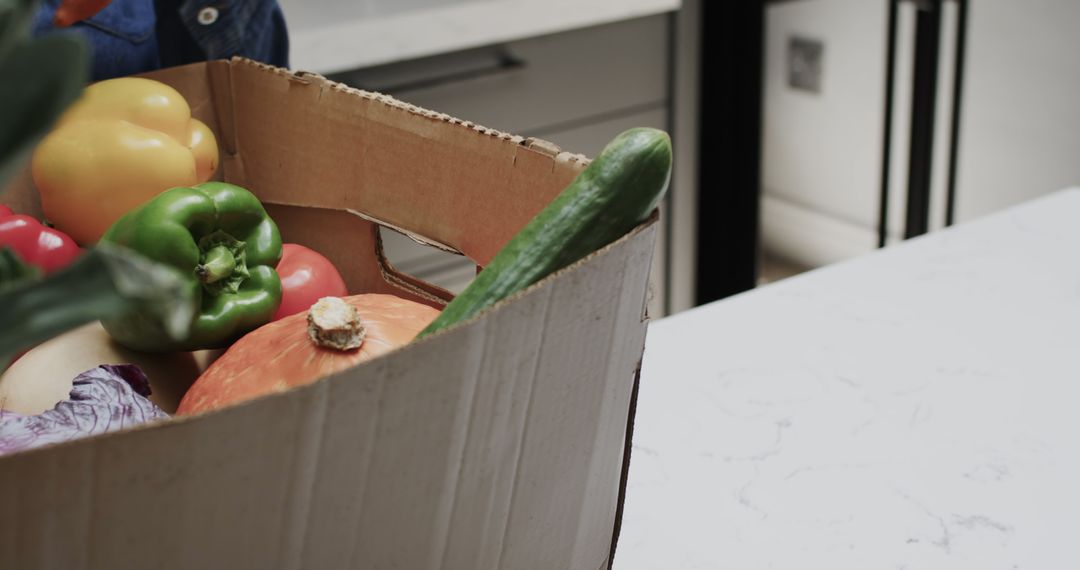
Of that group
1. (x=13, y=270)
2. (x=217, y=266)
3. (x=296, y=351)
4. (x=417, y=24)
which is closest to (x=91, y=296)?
(x=13, y=270)

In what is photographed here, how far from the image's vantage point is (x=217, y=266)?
563 millimetres

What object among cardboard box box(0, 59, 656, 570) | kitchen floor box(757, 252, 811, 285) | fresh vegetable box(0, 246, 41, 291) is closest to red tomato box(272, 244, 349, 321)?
cardboard box box(0, 59, 656, 570)

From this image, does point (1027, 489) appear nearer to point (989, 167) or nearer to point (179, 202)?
point (179, 202)

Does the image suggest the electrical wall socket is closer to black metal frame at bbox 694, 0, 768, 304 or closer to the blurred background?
the blurred background

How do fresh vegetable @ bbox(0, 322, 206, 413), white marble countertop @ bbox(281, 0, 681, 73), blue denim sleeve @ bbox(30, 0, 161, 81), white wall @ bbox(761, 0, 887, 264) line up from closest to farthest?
fresh vegetable @ bbox(0, 322, 206, 413)
blue denim sleeve @ bbox(30, 0, 161, 81)
white marble countertop @ bbox(281, 0, 681, 73)
white wall @ bbox(761, 0, 887, 264)

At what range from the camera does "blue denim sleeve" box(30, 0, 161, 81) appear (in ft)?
2.27

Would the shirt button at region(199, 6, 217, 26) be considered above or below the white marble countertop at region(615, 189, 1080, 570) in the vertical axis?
above

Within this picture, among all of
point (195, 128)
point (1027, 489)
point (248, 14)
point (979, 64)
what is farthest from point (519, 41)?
point (1027, 489)

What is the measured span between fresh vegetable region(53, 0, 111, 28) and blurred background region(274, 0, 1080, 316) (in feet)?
3.14

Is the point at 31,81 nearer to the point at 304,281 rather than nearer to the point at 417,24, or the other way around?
the point at 304,281

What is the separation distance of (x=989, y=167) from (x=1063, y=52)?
0.26 metres

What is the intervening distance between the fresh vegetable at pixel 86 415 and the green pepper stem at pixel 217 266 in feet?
0.37

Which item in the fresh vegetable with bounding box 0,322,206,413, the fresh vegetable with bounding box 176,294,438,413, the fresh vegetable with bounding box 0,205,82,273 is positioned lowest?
the fresh vegetable with bounding box 0,322,206,413

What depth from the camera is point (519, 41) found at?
1.87 metres
